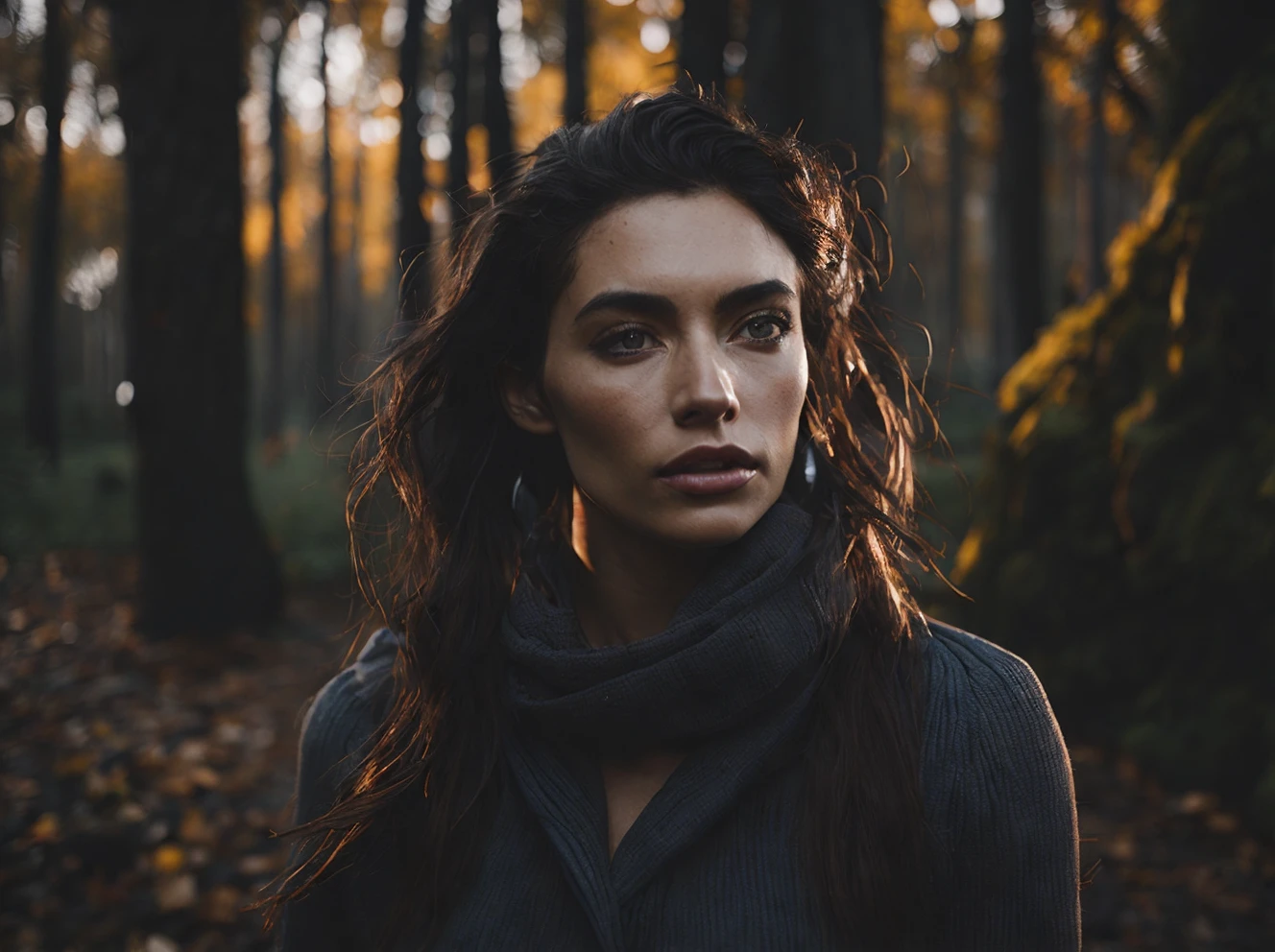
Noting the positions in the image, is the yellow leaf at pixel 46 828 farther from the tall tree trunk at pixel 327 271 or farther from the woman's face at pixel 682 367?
the tall tree trunk at pixel 327 271

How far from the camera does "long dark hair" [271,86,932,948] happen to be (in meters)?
1.66

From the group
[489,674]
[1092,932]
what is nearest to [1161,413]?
[1092,932]

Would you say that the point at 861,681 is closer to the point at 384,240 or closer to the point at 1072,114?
the point at 1072,114

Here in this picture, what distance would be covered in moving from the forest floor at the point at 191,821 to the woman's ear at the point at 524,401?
2.39ft

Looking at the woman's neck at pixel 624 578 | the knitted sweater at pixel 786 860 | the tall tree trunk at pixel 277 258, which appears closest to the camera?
the knitted sweater at pixel 786 860

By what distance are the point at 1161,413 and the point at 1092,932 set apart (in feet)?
8.01

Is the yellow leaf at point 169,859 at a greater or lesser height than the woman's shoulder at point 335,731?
lesser

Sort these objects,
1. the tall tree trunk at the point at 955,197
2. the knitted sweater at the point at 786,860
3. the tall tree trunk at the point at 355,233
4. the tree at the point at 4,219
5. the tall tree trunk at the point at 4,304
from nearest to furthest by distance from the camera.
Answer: the knitted sweater at the point at 786,860, the tree at the point at 4,219, the tall tree trunk at the point at 4,304, the tall tree trunk at the point at 955,197, the tall tree trunk at the point at 355,233

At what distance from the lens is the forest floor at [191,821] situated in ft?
12.2

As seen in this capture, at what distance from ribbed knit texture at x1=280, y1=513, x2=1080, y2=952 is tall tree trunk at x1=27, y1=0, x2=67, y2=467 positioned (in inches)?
666

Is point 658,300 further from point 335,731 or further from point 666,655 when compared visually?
point 335,731

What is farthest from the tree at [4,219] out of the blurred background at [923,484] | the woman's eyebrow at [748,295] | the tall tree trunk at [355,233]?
the tall tree trunk at [355,233]

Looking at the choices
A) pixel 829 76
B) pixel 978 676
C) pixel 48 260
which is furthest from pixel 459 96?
pixel 48 260

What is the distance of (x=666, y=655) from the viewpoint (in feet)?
5.65
